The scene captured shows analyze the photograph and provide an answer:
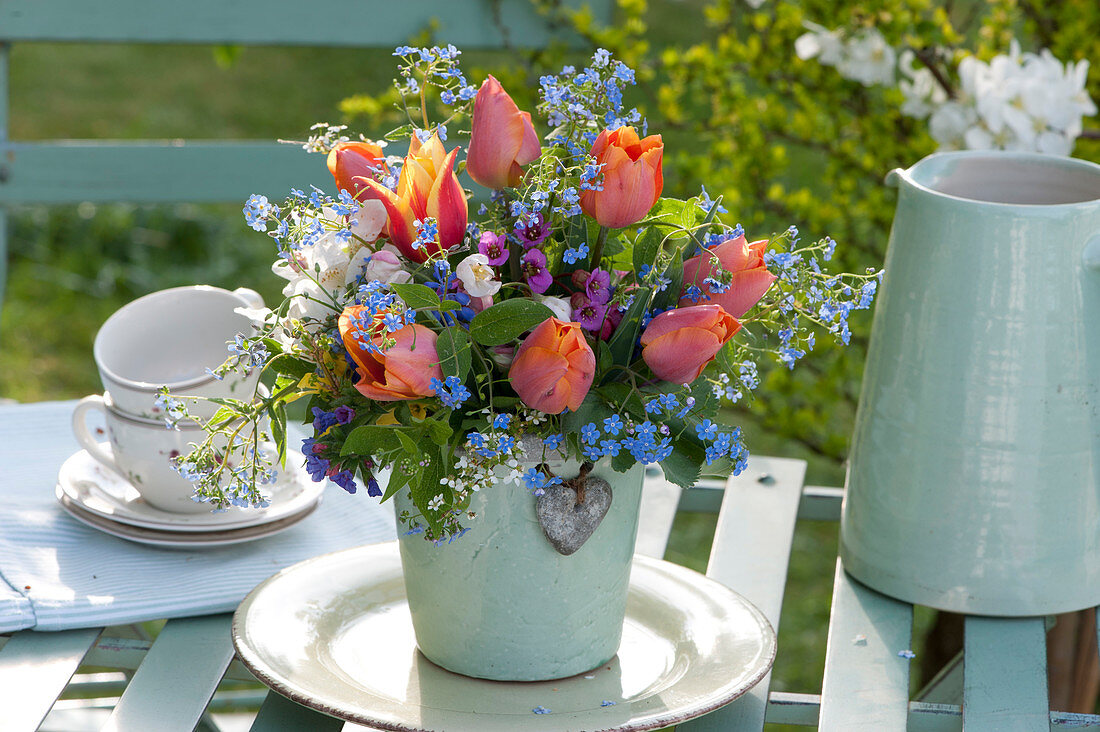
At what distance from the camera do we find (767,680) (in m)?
0.76

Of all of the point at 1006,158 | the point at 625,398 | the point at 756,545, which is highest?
the point at 1006,158

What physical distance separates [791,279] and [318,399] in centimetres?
28

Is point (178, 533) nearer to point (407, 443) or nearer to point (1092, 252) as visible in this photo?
point (407, 443)

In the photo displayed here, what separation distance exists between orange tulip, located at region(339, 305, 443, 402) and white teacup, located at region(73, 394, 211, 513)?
298mm

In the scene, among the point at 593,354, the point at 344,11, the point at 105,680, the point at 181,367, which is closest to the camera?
the point at 593,354

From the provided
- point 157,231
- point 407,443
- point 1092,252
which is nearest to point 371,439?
point 407,443

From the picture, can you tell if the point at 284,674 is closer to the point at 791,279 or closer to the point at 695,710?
the point at 695,710

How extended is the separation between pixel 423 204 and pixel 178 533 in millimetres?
380

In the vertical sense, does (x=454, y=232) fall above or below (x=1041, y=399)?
above

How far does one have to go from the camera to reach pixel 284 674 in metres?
0.69

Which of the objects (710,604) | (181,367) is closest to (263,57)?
(181,367)

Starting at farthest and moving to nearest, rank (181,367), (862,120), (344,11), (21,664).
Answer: (344,11) < (862,120) < (181,367) < (21,664)

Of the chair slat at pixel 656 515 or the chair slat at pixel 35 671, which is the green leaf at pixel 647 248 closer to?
the chair slat at pixel 656 515

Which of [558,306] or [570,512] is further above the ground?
[558,306]
